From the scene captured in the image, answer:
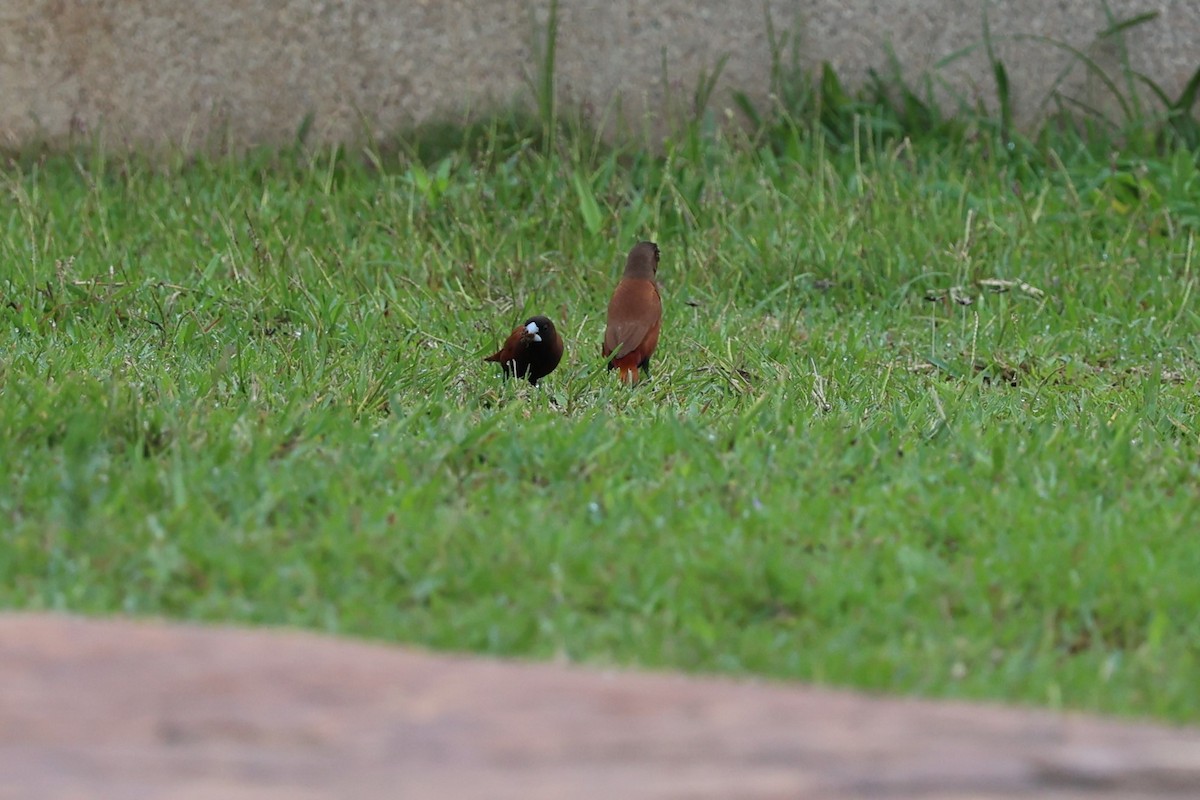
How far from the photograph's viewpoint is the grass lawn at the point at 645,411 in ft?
9.33

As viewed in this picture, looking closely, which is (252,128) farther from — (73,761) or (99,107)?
(73,761)

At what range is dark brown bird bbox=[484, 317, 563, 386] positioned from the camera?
470 cm

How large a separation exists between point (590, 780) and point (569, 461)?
6.22 feet

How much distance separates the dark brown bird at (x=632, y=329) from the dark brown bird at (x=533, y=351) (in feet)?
0.61

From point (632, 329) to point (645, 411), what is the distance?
19.3 inches

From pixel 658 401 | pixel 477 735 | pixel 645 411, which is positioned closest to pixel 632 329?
pixel 658 401

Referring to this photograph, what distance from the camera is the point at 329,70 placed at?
7836mm

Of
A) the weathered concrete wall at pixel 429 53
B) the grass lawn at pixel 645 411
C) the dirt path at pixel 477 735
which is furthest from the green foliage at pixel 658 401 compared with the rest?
the dirt path at pixel 477 735

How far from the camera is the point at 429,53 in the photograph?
784 cm

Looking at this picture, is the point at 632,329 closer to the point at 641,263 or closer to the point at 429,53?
the point at 641,263

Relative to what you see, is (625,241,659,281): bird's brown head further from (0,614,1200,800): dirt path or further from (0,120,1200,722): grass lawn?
(0,614,1200,800): dirt path

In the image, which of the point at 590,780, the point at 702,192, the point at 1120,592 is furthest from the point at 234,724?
the point at 702,192

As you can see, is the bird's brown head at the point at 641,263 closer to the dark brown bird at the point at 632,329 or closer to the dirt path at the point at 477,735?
Result: the dark brown bird at the point at 632,329

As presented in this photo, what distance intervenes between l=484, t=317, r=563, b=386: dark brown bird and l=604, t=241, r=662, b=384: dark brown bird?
0.61 ft
